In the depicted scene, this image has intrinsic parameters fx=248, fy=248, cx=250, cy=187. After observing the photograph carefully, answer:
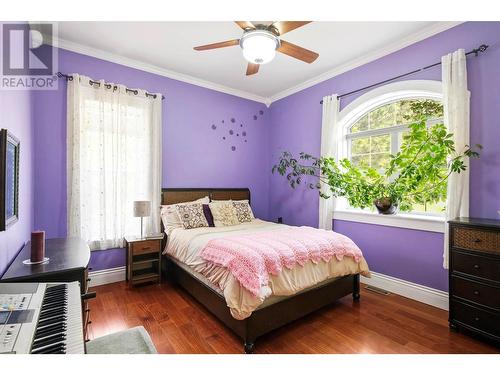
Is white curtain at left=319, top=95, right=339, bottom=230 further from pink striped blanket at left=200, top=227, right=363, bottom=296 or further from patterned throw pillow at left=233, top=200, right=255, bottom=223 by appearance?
patterned throw pillow at left=233, top=200, right=255, bottom=223

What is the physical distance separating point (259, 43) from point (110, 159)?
222 centimetres

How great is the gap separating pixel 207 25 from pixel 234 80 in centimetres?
138

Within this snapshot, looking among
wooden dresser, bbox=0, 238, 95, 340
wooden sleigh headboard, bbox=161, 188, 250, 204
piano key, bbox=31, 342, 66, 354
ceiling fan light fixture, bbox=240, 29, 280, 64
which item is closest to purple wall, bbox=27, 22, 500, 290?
wooden sleigh headboard, bbox=161, 188, 250, 204

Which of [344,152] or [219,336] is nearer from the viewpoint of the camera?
[219,336]

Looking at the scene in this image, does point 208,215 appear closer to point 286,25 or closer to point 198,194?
point 198,194

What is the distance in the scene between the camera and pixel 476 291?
6.45 feet

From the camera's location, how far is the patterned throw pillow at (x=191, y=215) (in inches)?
125

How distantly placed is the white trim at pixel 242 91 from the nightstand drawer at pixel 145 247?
7.55 feet

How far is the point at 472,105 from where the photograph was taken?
2.32m

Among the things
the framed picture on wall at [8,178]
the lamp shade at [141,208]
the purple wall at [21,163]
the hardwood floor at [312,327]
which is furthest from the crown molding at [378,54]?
the framed picture on wall at [8,178]

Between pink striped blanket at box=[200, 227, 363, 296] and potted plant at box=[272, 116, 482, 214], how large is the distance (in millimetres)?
744

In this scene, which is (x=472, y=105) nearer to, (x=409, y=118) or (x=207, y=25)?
(x=409, y=118)

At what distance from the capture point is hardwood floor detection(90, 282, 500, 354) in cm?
190

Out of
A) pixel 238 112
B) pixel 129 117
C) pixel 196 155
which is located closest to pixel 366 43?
pixel 238 112
